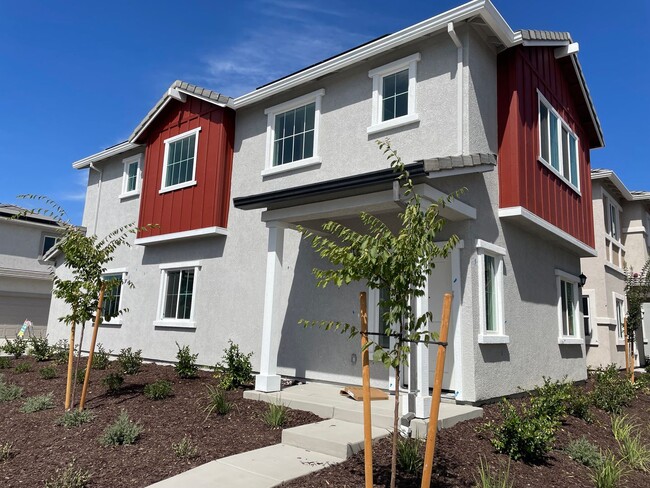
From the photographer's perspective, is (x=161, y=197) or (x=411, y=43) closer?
(x=411, y=43)

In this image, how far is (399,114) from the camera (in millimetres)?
8906

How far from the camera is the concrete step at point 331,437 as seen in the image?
17.7 ft

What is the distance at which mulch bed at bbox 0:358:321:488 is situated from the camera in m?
5.14

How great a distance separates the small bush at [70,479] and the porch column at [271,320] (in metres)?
3.45

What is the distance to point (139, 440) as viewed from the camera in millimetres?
6043

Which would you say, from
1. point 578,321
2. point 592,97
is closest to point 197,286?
point 578,321

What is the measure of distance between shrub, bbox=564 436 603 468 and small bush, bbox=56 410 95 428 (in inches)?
251

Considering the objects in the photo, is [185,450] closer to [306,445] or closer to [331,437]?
[306,445]

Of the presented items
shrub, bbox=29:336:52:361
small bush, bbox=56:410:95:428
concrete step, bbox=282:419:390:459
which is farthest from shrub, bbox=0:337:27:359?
concrete step, bbox=282:419:390:459

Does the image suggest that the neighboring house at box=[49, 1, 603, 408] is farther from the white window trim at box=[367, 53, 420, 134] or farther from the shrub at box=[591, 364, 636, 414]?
the shrub at box=[591, 364, 636, 414]

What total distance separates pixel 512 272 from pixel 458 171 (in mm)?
3381

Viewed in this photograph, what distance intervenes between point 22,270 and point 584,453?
2801cm

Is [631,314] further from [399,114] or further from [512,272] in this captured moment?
[399,114]

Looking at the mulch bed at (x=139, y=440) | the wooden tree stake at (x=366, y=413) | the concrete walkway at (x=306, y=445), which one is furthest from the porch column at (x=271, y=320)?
the wooden tree stake at (x=366, y=413)
